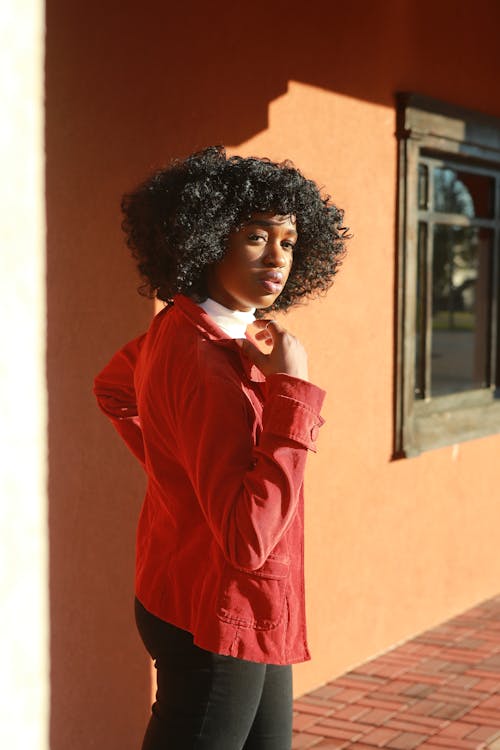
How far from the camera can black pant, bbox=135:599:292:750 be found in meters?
2.07

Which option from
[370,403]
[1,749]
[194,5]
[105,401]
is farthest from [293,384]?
[370,403]

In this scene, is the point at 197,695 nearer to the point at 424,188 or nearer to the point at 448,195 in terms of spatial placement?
the point at 424,188

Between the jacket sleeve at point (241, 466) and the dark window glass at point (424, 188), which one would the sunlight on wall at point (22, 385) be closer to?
the jacket sleeve at point (241, 466)

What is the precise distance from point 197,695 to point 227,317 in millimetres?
762

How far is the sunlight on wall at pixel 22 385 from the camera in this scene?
2.99 m

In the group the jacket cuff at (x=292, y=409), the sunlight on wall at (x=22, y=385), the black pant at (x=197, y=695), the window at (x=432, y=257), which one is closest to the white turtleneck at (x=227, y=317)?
the jacket cuff at (x=292, y=409)

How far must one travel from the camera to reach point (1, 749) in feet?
10.1

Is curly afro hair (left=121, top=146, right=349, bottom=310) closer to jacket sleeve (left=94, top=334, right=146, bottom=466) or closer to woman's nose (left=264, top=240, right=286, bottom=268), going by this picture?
woman's nose (left=264, top=240, right=286, bottom=268)

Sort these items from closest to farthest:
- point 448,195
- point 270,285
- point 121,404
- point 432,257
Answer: point 270,285 < point 121,404 < point 432,257 < point 448,195

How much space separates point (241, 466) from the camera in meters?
1.96

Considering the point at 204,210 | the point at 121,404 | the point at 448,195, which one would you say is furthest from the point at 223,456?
the point at 448,195

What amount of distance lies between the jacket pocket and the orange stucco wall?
1259 mm

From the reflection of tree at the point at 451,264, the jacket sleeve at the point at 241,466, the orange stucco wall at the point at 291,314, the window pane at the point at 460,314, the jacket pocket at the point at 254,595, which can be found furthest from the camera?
the reflection of tree at the point at 451,264

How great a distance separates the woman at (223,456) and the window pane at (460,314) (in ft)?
13.0
